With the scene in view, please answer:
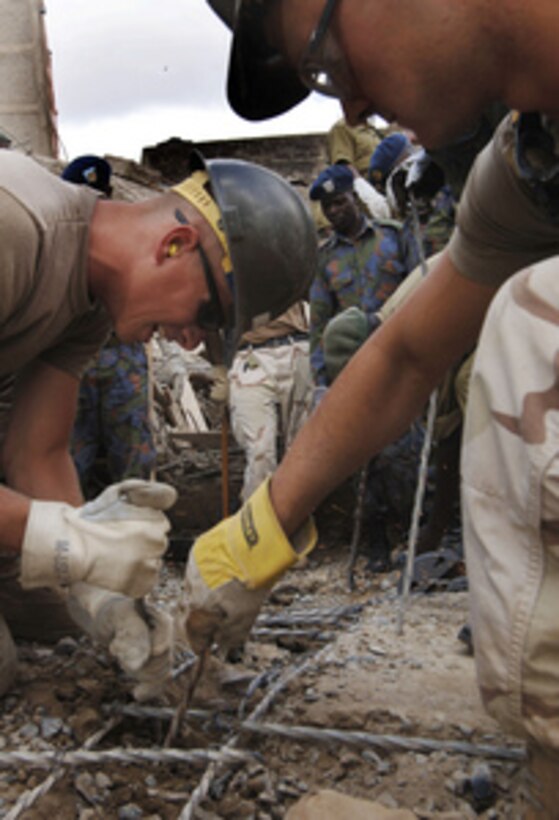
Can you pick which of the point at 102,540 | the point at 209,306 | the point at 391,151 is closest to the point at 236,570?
the point at 102,540

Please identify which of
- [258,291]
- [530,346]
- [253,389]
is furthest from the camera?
[253,389]

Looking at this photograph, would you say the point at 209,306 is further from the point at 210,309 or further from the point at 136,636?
the point at 136,636

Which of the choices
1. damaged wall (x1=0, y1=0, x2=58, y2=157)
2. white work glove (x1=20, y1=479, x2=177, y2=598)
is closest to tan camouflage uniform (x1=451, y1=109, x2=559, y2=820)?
white work glove (x1=20, y1=479, x2=177, y2=598)

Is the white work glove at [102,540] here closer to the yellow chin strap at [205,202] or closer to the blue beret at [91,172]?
the yellow chin strap at [205,202]

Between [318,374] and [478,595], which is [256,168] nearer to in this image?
[478,595]

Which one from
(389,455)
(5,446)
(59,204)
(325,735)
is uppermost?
(59,204)

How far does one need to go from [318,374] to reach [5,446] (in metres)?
2.80

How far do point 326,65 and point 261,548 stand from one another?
1038 mm

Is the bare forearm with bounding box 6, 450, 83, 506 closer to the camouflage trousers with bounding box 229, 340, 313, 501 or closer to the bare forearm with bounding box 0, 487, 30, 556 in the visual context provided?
the bare forearm with bounding box 0, 487, 30, 556

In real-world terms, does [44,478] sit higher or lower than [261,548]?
lower

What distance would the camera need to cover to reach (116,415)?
494 cm

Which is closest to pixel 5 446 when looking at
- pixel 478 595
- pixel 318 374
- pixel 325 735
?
pixel 325 735

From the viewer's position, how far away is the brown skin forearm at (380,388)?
6.48 feet

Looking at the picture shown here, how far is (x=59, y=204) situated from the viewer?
230 cm
